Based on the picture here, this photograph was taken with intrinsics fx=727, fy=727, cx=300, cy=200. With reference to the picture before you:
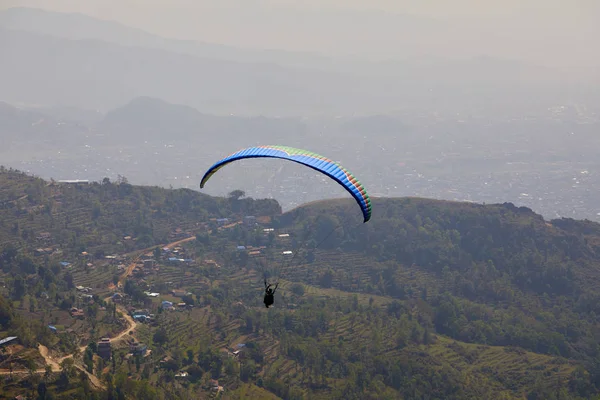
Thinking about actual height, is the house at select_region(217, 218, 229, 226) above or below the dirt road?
above

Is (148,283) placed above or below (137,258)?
below

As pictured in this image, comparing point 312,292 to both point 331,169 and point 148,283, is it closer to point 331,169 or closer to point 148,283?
point 148,283

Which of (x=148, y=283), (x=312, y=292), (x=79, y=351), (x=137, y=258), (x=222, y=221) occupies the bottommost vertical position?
Result: (x=79, y=351)

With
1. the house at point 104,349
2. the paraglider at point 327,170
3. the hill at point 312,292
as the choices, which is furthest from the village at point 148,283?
the paraglider at point 327,170

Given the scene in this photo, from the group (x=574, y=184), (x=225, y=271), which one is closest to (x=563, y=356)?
(x=225, y=271)

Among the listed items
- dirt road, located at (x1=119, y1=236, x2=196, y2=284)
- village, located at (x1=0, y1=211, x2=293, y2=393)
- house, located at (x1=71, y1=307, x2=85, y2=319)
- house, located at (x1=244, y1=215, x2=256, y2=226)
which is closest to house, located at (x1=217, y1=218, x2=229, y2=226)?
village, located at (x1=0, y1=211, x2=293, y2=393)

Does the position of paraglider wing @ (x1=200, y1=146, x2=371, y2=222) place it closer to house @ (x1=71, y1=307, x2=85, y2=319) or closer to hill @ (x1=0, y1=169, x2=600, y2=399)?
hill @ (x1=0, y1=169, x2=600, y2=399)

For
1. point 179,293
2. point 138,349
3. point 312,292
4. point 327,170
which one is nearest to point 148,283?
point 179,293

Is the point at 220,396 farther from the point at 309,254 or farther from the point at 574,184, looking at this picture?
the point at 574,184
